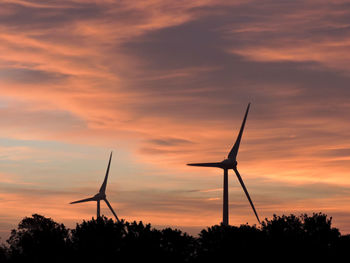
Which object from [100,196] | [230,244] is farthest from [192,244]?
[100,196]

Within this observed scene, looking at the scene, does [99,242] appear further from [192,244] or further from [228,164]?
[228,164]

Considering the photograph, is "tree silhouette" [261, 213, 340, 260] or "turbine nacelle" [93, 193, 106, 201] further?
"turbine nacelle" [93, 193, 106, 201]

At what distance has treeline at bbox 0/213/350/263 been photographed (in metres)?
120

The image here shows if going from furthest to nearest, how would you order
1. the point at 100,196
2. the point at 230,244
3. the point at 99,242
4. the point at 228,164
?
the point at 100,196, the point at 228,164, the point at 99,242, the point at 230,244

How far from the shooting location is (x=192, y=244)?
126m

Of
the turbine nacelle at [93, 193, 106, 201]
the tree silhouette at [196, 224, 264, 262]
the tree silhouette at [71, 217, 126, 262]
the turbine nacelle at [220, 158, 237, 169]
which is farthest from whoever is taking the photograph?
the turbine nacelle at [93, 193, 106, 201]

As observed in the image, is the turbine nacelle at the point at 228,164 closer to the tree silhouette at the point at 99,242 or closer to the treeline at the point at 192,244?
the treeline at the point at 192,244

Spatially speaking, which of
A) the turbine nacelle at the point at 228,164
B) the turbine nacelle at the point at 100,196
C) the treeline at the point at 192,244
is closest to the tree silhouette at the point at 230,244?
the treeline at the point at 192,244

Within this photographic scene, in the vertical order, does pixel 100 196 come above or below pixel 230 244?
above

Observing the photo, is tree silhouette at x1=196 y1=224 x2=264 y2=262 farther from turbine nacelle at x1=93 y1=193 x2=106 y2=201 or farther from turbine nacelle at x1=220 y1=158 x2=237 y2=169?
turbine nacelle at x1=93 y1=193 x2=106 y2=201

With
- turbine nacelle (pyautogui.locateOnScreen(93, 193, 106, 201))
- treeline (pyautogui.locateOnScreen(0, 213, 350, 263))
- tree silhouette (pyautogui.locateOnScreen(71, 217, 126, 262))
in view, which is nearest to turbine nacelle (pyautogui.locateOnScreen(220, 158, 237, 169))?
treeline (pyautogui.locateOnScreen(0, 213, 350, 263))

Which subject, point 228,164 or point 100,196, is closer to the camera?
point 228,164

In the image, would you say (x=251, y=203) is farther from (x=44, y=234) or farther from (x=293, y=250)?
(x=44, y=234)

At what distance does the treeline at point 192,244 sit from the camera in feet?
393
